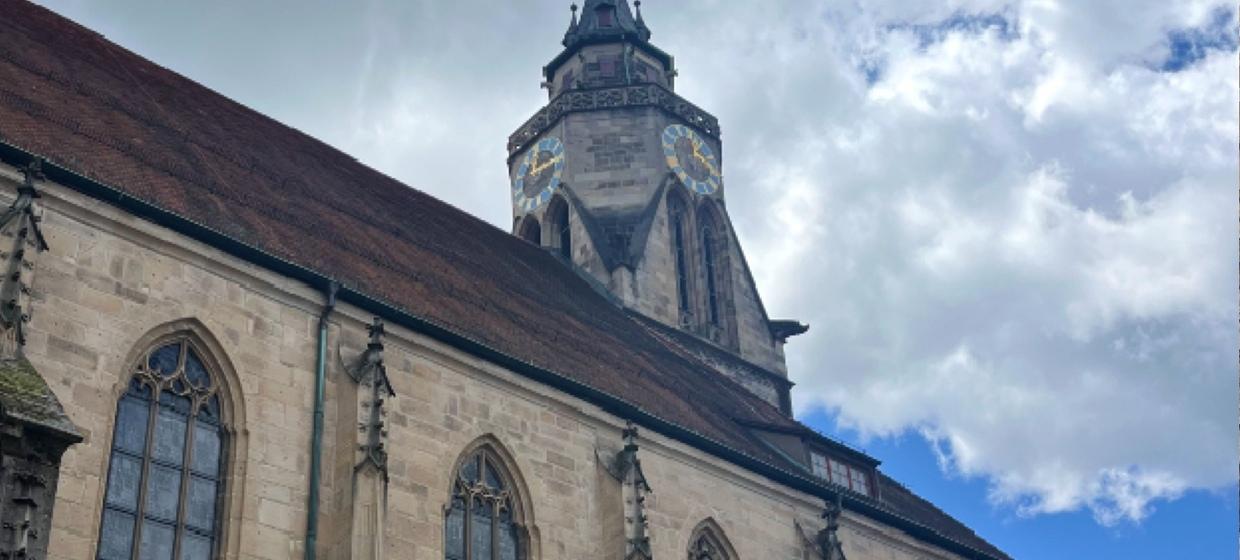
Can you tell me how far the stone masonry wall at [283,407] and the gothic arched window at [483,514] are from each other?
20 centimetres

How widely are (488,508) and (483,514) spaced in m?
0.13

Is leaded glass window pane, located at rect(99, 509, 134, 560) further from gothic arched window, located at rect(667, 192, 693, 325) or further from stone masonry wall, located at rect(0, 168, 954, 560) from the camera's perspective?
gothic arched window, located at rect(667, 192, 693, 325)

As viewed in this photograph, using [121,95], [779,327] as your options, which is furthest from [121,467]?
[779,327]

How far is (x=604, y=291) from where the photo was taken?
27875mm

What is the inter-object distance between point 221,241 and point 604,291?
544 inches

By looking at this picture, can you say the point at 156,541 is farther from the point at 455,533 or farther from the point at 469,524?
the point at 469,524

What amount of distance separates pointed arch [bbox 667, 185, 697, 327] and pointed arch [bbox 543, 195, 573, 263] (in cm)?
219

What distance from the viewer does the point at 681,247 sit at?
30828 mm

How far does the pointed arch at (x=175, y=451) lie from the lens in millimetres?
12797

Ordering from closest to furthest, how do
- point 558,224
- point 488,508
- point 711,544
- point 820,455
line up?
1. point 488,508
2. point 711,544
3. point 820,455
4. point 558,224

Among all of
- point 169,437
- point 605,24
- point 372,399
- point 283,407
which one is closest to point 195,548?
point 169,437

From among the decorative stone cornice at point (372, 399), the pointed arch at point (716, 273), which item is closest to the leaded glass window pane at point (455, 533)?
the decorative stone cornice at point (372, 399)

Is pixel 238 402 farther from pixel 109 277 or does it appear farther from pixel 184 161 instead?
pixel 184 161

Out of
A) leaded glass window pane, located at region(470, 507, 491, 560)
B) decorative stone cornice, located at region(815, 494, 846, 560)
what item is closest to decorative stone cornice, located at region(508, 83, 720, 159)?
decorative stone cornice, located at region(815, 494, 846, 560)
